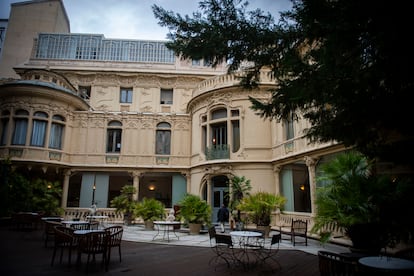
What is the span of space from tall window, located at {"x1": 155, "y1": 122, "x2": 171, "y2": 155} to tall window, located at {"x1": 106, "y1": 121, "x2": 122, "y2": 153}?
2.70 m

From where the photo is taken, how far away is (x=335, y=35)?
12.2 ft

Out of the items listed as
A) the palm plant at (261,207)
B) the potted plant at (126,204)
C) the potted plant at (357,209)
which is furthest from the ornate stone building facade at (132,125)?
the potted plant at (357,209)

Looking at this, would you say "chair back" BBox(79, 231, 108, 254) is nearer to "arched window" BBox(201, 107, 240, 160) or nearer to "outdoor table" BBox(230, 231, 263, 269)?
"outdoor table" BBox(230, 231, 263, 269)

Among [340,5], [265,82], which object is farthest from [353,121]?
[265,82]

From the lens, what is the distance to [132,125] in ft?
65.9

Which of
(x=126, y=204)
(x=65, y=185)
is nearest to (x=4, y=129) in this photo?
(x=65, y=185)

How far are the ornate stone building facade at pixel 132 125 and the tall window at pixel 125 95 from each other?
0.26ft

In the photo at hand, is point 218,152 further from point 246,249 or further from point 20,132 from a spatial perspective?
point 20,132

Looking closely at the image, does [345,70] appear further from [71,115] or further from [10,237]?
[71,115]

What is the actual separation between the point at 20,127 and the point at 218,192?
13.2 m

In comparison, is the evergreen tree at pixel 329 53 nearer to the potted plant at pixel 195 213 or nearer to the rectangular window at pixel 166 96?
the potted plant at pixel 195 213

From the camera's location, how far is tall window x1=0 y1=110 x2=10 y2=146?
1755cm

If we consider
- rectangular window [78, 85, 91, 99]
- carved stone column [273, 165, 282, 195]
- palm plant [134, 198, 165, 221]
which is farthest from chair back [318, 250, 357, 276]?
rectangular window [78, 85, 91, 99]

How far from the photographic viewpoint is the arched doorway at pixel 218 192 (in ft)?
55.2
